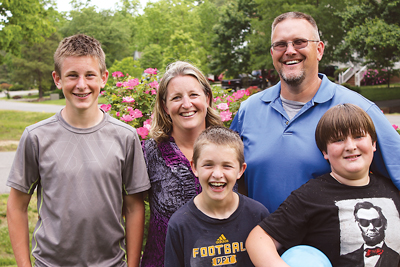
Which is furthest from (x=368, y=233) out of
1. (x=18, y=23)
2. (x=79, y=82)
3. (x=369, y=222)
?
(x=18, y=23)

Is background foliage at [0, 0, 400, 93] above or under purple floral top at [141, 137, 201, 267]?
above

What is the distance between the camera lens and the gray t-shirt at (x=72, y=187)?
7.04 feet

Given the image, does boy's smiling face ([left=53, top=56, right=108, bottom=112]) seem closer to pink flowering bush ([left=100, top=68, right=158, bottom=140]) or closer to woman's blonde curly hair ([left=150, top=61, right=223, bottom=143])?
woman's blonde curly hair ([left=150, top=61, right=223, bottom=143])

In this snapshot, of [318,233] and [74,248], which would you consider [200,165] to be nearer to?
[318,233]

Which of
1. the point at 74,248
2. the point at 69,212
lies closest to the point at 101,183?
the point at 69,212

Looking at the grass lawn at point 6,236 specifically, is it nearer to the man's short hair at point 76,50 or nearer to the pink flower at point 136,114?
the pink flower at point 136,114

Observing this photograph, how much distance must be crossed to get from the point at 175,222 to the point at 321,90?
4.64 feet

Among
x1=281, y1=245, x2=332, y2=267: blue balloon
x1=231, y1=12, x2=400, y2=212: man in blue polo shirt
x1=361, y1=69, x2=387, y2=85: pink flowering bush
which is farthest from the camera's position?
x1=361, y1=69, x2=387, y2=85: pink flowering bush

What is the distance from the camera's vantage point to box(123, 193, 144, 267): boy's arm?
242 cm

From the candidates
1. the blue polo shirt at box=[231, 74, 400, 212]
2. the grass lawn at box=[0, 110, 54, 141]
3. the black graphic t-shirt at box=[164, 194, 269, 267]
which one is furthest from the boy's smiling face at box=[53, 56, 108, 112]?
the grass lawn at box=[0, 110, 54, 141]

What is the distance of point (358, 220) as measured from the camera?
2.00m

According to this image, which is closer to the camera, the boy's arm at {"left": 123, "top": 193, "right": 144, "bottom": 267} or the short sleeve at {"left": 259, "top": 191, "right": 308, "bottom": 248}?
the short sleeve at {"left": 259, "top": 191, "right": 308, "bottom": 248}

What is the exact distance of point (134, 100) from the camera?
3.98 metres

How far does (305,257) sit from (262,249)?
0.79 feet
